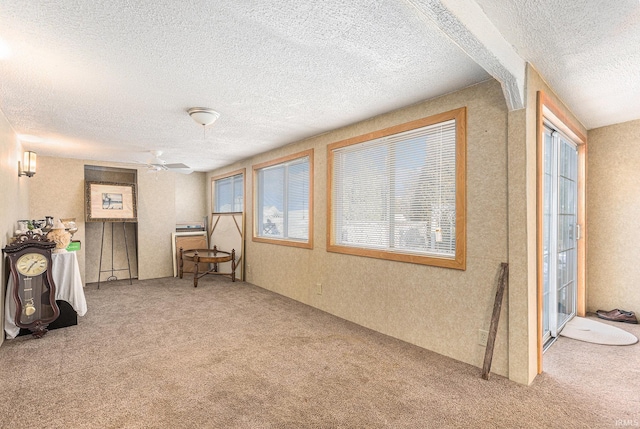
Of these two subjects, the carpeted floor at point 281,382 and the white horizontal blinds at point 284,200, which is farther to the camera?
the white horizontal blinds at point 284,200

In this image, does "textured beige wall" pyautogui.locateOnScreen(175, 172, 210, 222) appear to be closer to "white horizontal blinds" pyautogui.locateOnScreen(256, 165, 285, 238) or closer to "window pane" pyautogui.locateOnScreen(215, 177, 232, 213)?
"window pane" pyautogui.locateOnScreen(215, 177, 232, 213)

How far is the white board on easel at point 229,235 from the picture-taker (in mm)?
6301

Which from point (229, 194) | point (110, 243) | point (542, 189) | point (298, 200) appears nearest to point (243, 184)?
point (229, 194)

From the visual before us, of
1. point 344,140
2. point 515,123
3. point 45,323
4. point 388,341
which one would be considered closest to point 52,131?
point 45,323

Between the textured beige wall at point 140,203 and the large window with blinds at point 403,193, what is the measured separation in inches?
168

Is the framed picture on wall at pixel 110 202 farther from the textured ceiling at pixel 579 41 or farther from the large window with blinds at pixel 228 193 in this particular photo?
the textured ceiling at pixel 579 41

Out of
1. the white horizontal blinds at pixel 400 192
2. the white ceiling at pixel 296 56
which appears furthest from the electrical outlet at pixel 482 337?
the white ceiling at pixel 296 56

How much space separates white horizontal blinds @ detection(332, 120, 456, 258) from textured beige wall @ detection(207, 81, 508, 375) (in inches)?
7.2

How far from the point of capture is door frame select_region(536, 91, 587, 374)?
2520 mm

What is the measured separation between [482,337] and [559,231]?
1.60 m

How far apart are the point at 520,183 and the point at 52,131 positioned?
521 cm

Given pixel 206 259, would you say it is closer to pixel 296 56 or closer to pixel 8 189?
pixel 8 189

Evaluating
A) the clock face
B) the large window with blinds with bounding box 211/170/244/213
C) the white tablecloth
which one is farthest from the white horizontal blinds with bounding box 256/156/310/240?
the clock face

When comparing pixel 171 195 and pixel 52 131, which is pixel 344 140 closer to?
pixel 52 131
